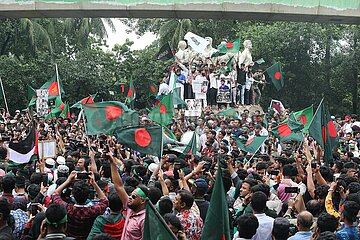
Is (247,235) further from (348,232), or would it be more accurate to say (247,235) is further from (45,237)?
(45,237)

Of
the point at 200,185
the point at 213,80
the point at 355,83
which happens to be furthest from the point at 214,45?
the point at 200,185

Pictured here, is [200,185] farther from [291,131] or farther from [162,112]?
[291,131]

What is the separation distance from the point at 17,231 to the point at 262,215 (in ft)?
7.70

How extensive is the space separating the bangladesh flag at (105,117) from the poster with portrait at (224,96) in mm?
13161

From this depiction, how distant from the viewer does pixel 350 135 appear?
16.6 metres

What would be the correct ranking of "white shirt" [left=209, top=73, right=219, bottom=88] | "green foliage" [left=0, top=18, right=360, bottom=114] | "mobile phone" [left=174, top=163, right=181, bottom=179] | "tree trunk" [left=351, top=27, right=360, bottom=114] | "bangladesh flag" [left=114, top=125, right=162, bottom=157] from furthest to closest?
"tree trunk" [left=351, top=27, right=360, bottom=114] → "green foliage" [left=0, top=18, right=360, bottom=114] → "white shirt" [left=209, top=73, right=219, bottom=88] → "bangladesh flag" [left=114, top=125, right=162, bottom=157] → "mobile phone" [left=174, top=163, right=181, bottom=179]

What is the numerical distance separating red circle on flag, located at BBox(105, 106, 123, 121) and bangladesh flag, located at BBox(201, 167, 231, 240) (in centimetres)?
552

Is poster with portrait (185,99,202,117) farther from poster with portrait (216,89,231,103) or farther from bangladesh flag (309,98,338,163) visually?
bangladesh flag (309,98,338,163)

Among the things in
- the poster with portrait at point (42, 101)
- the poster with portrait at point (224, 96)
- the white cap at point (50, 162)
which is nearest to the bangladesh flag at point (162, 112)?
the white cap at point (50, 162)

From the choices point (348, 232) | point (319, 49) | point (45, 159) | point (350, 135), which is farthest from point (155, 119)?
point (319, 49)

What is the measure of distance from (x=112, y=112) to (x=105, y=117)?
0.17 m

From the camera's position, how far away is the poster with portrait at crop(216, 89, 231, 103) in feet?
77.5

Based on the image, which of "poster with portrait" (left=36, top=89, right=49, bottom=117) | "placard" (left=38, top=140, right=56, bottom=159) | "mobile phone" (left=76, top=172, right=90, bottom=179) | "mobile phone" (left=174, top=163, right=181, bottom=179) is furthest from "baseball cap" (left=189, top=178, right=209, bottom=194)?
"poster with portrait" (left=36, top=89, right=49, bottom=117)

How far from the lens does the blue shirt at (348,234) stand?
5741 mm
